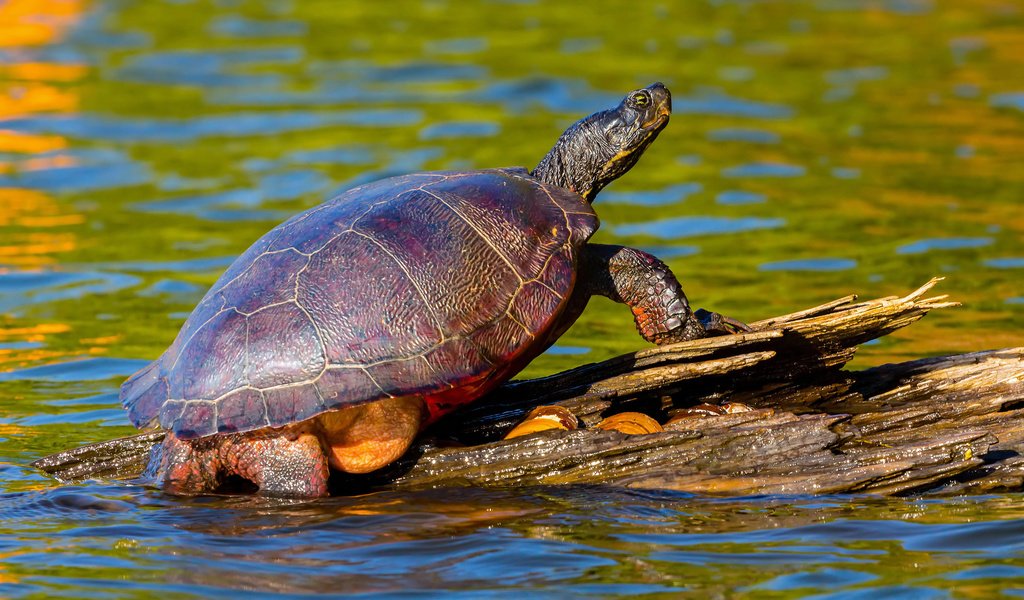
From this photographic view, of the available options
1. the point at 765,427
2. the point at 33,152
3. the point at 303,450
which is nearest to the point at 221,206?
the point at 33,152

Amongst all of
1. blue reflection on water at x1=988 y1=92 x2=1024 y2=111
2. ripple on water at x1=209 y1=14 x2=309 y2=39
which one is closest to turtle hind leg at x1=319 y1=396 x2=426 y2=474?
blue reflection on water at x1=988 y1=92 x2=1024 y2=111

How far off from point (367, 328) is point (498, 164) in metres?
7.33

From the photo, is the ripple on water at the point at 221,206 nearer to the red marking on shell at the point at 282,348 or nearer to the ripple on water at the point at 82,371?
the ripple on water at the point at 82,371

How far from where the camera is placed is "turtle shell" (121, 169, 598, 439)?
208 inches

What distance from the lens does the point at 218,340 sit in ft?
17.9

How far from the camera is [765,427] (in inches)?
216

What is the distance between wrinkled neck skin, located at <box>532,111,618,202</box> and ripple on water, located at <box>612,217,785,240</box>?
4.74 m

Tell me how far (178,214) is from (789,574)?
28.9ft

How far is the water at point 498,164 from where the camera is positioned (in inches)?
192

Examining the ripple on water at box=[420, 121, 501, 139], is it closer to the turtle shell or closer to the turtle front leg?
the turtle front leg

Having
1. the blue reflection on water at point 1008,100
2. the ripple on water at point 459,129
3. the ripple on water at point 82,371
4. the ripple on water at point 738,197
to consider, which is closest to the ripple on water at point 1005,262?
the ripple on water at point 738,197

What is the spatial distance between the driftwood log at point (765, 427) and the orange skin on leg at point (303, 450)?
0.19 m

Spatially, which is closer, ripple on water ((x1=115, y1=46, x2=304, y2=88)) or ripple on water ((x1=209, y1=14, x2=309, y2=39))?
ripple on water ((x1=115, y1=46, x2=304, y2=88))

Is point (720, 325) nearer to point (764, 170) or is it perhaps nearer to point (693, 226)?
point (693, 226)
